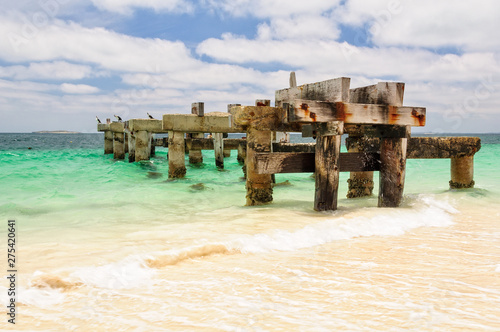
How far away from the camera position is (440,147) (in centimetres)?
782

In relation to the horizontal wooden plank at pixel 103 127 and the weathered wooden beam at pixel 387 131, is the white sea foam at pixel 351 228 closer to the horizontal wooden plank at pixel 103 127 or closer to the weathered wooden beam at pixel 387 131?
the weathered wooden beam at pixel 387 131

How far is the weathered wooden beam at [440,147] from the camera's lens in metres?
7.54

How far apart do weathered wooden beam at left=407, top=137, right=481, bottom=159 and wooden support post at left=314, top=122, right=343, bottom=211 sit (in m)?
2.42

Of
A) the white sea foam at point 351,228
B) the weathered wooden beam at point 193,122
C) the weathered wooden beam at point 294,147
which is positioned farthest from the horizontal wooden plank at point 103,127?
the white sea foam at point 351,228

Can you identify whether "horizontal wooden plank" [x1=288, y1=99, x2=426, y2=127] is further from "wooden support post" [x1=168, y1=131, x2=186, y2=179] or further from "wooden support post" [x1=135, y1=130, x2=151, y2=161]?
"wooden support post" [x1=135, y1=130, x2=151, y2=161]

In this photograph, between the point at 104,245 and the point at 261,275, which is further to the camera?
the point at 104,245

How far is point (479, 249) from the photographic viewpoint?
4160 mm

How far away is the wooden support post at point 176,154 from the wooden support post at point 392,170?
27.3 feet

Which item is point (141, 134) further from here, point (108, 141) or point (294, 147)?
point (108, 141)

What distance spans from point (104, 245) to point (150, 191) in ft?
21.8

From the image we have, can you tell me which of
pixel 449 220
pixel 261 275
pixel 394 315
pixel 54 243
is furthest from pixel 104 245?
pixel 449 220

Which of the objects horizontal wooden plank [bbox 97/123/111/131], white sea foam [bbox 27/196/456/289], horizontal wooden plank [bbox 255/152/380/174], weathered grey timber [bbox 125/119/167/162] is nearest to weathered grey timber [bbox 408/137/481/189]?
white sea foam [bbox 27/196/456/289]

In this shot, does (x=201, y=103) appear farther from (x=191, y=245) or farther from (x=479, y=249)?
(x=479, y=249)

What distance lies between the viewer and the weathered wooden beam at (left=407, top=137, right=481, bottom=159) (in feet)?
24.7
